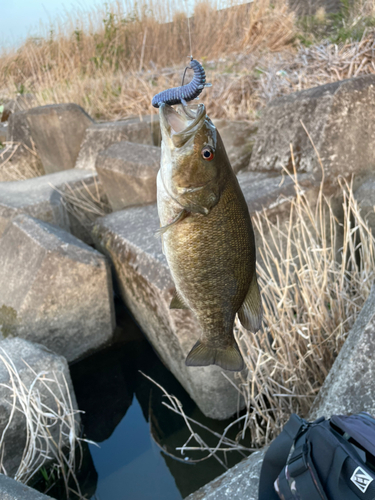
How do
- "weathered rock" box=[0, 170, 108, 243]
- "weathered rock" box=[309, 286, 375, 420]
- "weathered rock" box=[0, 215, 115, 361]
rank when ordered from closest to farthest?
"weathered rock" box=[309, 286, 375, 420]
"weathered rock" box=[0, 215, 115, 361]
"weathered rock" box=[0, 170, 108, 243]

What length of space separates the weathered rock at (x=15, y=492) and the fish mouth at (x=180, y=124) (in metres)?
1.26

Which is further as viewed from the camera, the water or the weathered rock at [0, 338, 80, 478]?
the water

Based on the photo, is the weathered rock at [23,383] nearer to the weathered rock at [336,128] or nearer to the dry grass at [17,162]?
the weathered rock at [336,128]

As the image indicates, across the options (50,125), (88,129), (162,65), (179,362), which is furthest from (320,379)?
(162,65)

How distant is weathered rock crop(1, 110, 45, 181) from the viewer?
587cm

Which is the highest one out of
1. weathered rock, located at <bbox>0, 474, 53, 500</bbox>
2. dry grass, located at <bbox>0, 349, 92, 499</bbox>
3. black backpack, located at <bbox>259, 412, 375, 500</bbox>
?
black backpack, located at <bbox>259, 412, 375, 500</bbox>

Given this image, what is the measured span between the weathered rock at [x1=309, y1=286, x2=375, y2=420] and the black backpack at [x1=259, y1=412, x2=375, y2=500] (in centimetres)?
32

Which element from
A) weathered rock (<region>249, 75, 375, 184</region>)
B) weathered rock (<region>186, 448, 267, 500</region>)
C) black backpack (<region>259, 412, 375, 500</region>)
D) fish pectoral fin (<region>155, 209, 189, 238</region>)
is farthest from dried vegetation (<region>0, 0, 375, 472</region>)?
fish pectoral fin (<region>155, 209, 189, 238</region>)

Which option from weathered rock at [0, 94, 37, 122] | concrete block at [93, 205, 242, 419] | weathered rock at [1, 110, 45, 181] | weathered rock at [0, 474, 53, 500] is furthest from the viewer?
weathered rock at [0, 94, 37, 122]

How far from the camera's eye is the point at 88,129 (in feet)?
16.2

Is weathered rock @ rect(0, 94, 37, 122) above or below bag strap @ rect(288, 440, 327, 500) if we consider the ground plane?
above

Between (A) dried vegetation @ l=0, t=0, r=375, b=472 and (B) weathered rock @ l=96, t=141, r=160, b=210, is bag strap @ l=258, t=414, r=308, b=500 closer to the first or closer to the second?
(A) dried vegetation @ l=0, t=0, r=375, b=472

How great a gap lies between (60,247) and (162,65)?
21.5 feet

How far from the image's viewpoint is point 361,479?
3.19 feet
